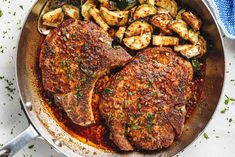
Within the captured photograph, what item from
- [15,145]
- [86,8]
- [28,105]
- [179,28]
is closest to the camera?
[15,145]

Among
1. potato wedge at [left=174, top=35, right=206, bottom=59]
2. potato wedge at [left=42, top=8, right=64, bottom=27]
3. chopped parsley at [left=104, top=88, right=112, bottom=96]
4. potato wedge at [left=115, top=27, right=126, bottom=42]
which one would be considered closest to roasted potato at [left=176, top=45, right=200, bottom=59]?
potato wedge at [left=174, top=35, right=206, bottom=59]

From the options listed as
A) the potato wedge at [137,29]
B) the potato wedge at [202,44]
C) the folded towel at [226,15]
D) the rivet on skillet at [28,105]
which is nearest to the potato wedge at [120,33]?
the potato wedge at [137,29]

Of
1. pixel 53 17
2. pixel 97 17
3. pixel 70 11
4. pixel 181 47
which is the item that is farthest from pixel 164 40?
pixel 53 17

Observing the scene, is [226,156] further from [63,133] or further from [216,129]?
[63,133]

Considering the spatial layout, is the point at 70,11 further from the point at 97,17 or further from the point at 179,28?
the point at 179,28

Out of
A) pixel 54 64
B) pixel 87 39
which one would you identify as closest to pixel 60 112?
pixel 54 64

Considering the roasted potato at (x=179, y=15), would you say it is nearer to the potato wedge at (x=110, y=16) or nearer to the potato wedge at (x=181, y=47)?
the potato wedge at (x=181, y=47)
